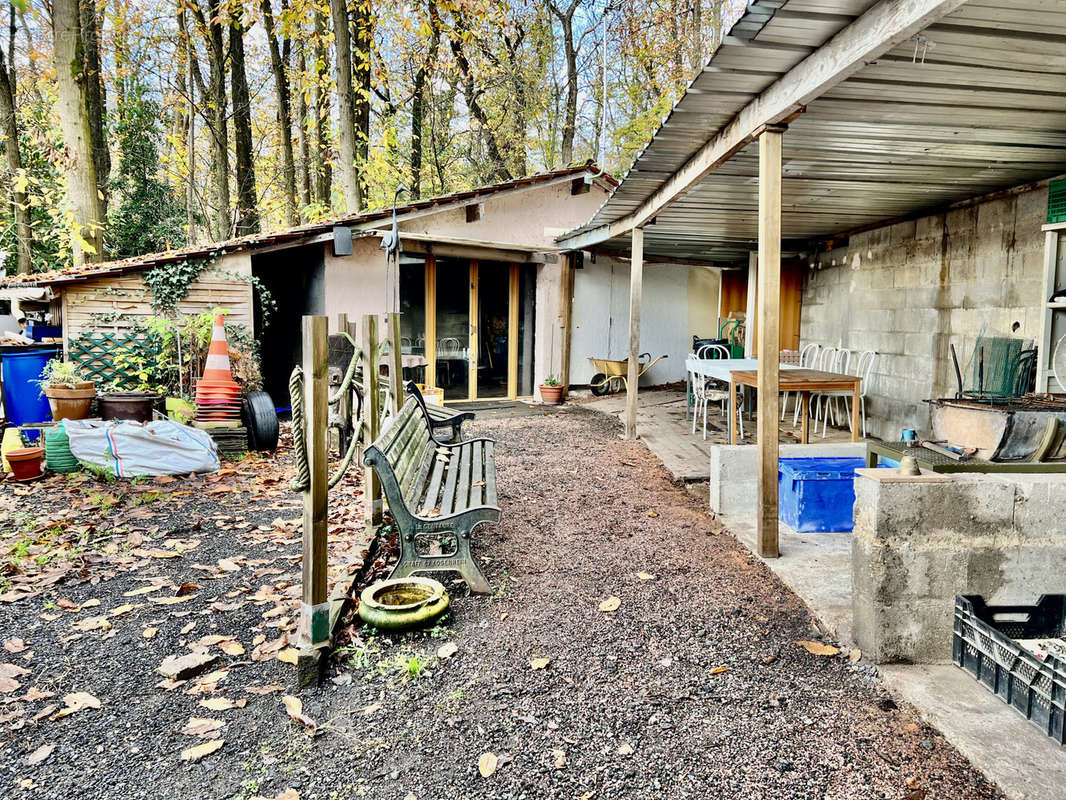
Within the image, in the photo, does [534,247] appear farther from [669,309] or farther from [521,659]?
[521,659]

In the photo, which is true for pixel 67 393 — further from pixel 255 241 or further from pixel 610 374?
pixel 610 374

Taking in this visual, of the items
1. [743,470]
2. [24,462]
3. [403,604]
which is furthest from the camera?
[24,462]

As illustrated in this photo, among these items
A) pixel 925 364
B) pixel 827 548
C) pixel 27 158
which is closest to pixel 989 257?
pixel 925 364

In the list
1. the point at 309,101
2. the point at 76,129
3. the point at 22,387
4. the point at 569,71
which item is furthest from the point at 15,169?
the point at 569,71

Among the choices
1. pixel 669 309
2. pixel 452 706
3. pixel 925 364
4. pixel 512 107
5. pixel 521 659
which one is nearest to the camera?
pixel 452 706

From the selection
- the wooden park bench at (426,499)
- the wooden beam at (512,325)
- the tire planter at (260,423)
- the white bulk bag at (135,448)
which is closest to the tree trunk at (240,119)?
the wooden beam at (512,325)

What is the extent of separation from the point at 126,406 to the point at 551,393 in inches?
265

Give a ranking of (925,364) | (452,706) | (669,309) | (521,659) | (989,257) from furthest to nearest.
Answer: (669,309) → (925,364) → (989,257) → (521,659) → (452,706)

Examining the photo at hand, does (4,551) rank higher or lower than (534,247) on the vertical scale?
lower

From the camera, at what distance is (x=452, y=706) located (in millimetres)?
2512

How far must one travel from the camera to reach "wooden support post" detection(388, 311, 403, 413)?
458cm

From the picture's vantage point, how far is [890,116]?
4.04m

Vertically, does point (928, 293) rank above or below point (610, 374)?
above

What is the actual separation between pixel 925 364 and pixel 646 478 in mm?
3393
